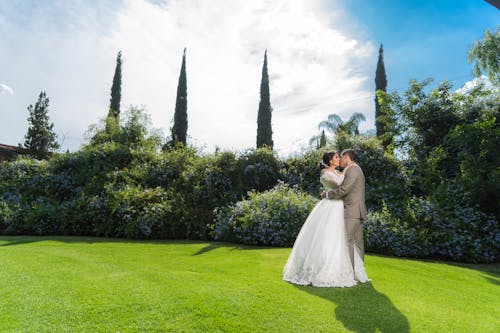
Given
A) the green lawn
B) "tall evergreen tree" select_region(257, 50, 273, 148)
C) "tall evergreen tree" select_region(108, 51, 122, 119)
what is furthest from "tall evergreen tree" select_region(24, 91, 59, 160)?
the green lawn

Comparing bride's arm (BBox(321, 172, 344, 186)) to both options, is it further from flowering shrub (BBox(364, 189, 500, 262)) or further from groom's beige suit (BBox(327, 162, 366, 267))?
flowering shrub (BBox(364, 189, 500, 262))

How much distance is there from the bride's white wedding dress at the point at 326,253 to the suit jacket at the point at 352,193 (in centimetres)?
12

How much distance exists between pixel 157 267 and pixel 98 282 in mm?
1528

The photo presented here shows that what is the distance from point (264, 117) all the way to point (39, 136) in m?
19.7

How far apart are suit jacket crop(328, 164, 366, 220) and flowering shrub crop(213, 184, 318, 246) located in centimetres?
514

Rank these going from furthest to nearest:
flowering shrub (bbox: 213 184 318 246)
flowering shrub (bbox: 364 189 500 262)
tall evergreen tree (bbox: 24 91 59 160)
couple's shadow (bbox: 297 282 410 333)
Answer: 1. tall evergreen tree (bbox: 24 91 59 160)
2. flowering shrub (bbox: 213 184 318 246)
3. flowering shrub (bbox: 364 189 500 262)
4. couple's shadow (bbox: 297 282 410 333)

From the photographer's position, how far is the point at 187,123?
31.0 meters

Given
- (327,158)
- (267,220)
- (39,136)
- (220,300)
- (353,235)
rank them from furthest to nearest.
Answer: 1. (39,136)
2. (267,220)
3. (327,158)
4. (353,235)
5. (220,300)

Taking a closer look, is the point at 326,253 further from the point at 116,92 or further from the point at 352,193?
the point at 116,92

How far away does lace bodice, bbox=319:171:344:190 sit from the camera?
20.3ft

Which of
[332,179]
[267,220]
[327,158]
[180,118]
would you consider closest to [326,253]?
[332,179]

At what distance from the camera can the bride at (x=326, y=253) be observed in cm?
580

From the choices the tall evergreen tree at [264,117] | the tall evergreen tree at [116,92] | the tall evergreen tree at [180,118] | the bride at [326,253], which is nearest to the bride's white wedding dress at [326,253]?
the bride at [326,253]

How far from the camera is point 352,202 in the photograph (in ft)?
20.0
